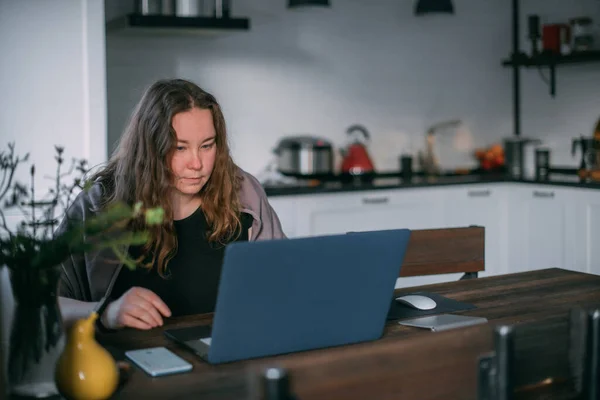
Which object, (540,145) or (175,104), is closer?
(175,104)

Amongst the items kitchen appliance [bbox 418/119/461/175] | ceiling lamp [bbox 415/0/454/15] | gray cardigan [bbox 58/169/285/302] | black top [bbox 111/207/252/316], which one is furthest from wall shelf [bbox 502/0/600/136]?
gray cardigan [bbox 58/169/285/302]

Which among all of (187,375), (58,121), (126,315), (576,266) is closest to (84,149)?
(58,121)

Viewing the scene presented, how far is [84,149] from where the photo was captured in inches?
127

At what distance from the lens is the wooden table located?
73 cm

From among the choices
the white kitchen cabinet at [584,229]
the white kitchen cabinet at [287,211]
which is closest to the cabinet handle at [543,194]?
the white kitchen cabinet at [584,229]

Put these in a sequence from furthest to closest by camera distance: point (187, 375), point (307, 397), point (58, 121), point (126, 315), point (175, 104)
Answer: point (58, 121), point (175, 104), point (126, 315), point (187, 375), point (307, 397)

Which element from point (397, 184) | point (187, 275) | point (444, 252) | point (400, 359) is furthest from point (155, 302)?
point (397, 184)

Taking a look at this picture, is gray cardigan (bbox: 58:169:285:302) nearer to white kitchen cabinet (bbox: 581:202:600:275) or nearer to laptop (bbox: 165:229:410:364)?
laptop (bbox: 165:229:410:364)

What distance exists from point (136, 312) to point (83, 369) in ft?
1.47

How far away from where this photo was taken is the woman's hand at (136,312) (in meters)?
1.62

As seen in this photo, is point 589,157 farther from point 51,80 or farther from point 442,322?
point 442,322

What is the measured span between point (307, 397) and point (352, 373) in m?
0.06

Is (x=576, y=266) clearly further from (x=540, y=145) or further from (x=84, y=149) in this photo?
(x=84, y=149)

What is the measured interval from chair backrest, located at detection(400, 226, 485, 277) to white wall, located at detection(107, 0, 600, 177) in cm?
203
